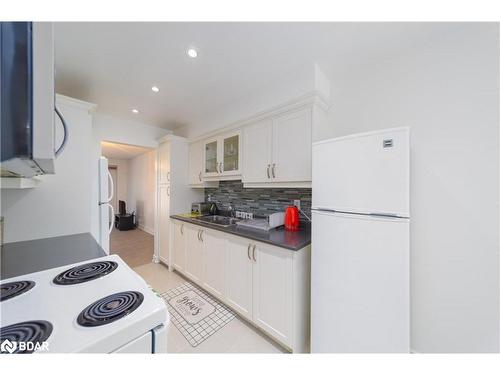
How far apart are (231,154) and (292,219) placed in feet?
3.84

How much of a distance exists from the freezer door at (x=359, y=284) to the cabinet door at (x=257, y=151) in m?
0.83

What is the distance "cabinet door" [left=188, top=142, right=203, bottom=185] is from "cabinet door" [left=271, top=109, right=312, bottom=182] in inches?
53.4

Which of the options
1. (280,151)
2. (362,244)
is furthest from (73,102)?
(362,244)

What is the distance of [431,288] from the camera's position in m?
1.34

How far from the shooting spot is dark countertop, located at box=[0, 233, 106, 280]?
0.99 meters

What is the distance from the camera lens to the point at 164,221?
301 centimetres

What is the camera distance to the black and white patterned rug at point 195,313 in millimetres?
1646

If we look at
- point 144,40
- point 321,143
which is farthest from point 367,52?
point 144,40

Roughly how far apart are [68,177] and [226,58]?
6.58ft

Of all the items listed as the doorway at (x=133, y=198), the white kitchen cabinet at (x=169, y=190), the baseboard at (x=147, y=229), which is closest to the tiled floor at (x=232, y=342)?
the white kitchen cabinet at (x=169, y=190)

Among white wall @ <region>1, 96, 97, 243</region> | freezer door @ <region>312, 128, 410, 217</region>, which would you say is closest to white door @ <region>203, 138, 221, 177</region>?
white wall @ <region>1, 96, 97, 243</region>

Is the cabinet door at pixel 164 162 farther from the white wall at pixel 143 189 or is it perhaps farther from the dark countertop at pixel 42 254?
the white wall at pixel 143 189

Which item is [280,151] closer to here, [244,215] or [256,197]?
[256,197]
